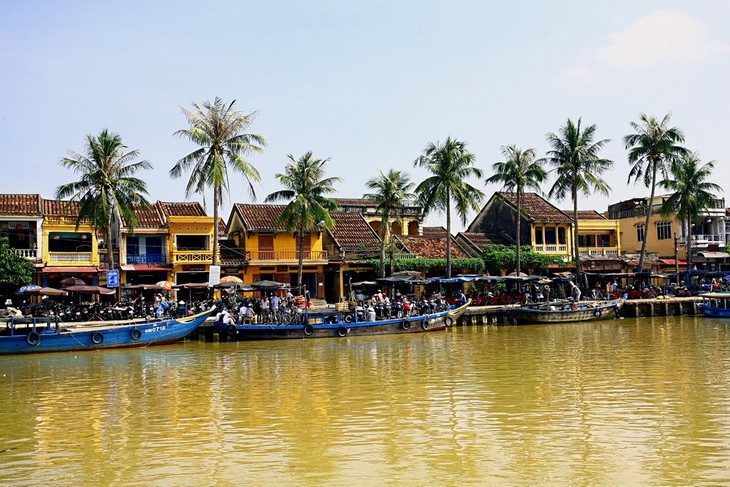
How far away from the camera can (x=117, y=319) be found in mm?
35688

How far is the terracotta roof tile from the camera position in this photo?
5253 centimetres

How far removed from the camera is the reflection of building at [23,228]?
41.2 m

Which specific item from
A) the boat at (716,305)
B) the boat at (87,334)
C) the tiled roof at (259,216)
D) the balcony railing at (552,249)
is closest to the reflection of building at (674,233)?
the balcony railing at (552,249)

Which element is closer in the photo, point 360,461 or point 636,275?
point 360,461

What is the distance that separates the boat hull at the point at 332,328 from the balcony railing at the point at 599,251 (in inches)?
905

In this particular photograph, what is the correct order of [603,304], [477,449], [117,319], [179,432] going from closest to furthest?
[477,449] → [179,432] → [117,319] → [603,304]

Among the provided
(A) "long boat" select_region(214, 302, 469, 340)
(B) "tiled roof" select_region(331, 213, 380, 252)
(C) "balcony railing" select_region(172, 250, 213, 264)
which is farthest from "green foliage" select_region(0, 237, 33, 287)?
(B) "tiled roof" select_region(331, 213, 380, 252)

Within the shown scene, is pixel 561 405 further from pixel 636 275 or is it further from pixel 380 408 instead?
pixel 636 275

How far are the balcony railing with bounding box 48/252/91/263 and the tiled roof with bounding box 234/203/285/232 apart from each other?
10.4m

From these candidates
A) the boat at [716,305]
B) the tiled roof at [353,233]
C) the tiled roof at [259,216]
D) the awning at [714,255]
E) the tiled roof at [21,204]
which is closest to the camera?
the tiled roof at [21,204]

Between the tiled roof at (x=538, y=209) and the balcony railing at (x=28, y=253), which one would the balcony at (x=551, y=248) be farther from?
the balcony railing at (x=28, y=253)

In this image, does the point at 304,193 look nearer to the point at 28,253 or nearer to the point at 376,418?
the point at 28,253

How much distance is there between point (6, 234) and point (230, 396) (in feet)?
93.5

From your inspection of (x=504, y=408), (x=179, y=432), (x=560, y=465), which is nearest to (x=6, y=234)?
(x=179, y=432)
